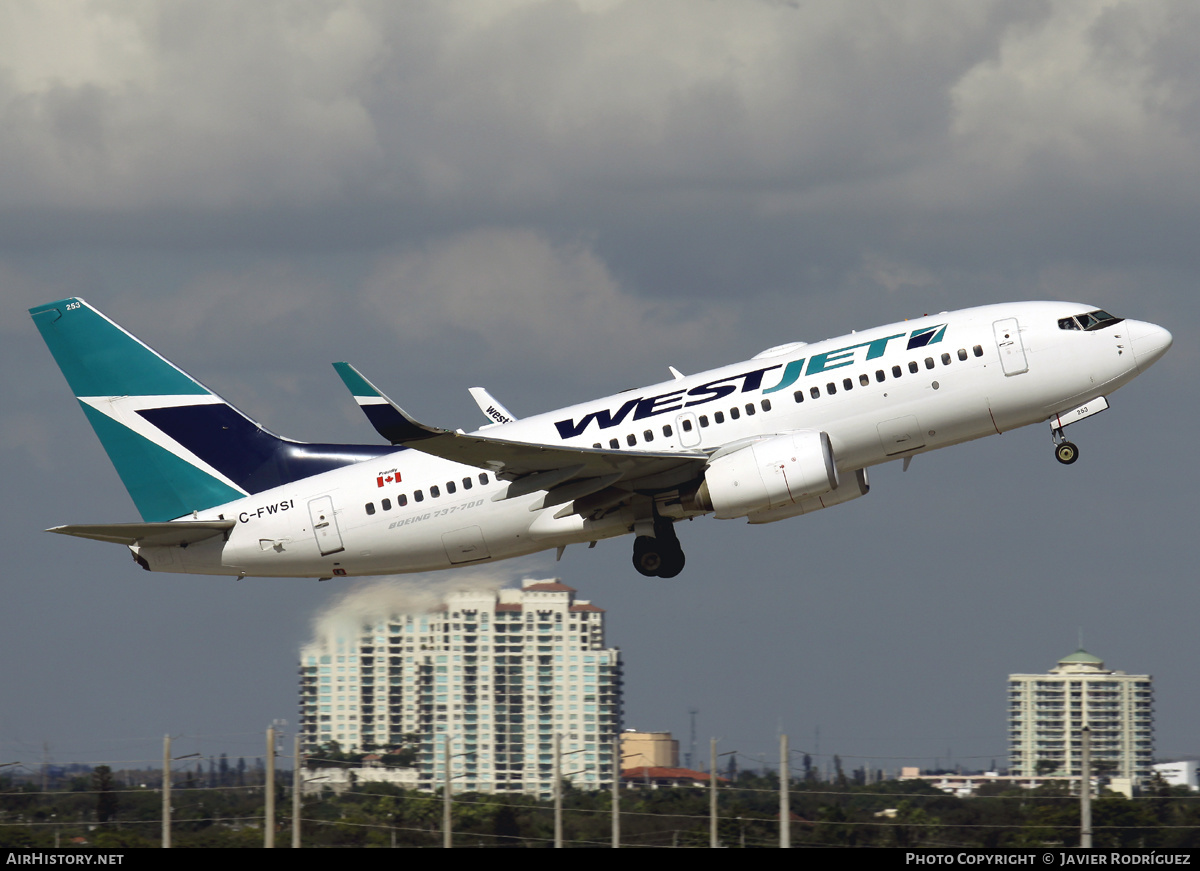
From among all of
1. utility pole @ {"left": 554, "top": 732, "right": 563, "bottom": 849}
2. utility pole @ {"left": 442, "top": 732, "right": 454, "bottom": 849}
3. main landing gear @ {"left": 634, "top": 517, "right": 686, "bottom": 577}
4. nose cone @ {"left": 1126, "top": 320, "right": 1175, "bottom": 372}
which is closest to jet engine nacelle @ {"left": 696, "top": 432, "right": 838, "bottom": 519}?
main landing gear @ {"left": 634, "top": 517, "right": 686, "bottom": 577}

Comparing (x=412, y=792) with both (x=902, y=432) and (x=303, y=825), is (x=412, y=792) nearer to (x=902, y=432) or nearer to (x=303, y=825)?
(x=303, y=825)

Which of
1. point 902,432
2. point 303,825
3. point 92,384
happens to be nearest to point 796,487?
point 902,432

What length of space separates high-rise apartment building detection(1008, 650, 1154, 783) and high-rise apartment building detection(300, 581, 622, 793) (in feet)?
36.7

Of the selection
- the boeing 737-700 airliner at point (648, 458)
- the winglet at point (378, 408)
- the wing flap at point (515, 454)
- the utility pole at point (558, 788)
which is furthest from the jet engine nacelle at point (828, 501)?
the utility pole at point (558, 788)

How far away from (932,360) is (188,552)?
19.2 metres

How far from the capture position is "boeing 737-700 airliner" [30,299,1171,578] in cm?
3491

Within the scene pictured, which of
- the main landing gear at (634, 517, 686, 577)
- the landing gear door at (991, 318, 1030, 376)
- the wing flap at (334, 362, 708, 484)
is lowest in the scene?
the main landing gear at (634, 517, 686, 577)

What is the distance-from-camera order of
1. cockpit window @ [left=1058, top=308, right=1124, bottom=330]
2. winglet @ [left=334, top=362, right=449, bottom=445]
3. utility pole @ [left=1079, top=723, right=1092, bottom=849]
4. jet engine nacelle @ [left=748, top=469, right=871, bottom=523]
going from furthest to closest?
jet engine nacelle @ [left=748, top=469, right=871, bottom=523]
cockpit window @ [left=1058, top=308, right=1124, bottom=330]
winglet @ [left=334, top=362, right=449, bottom=445]
utility pole @ [left=1079, top=723, right=1092, bottom=849]

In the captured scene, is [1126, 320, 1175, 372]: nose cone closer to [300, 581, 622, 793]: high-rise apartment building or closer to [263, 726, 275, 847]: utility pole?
[300, 581, 622, 793]: high-rise apartment building

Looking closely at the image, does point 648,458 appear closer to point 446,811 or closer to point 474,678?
point 474,678

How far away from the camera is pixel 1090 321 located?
3600 centimetres

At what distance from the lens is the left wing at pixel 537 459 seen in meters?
31.0

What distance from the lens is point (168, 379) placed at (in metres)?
41.1

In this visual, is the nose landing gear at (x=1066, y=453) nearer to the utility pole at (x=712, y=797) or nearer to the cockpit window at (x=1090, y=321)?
the cockpit window at (x=1090, y=321)
